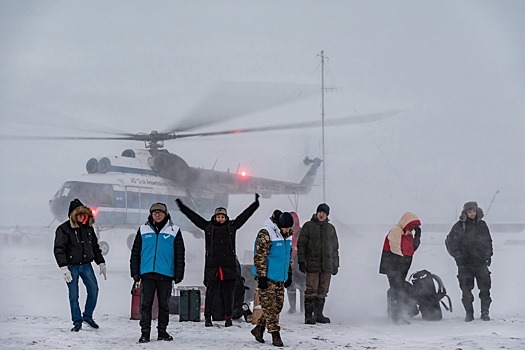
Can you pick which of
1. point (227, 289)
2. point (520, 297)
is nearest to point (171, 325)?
point (227, 289)

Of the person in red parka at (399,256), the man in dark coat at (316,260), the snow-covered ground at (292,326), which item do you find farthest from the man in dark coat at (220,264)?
the person in red parka at (399,256)

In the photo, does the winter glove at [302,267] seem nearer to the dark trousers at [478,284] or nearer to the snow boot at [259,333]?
the snow boot at [259,333]

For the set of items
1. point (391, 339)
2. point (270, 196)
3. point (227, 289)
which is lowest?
point (391, 339)

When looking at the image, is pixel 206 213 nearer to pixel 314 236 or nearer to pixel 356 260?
pixel 356 260

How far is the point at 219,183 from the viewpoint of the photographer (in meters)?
22.0

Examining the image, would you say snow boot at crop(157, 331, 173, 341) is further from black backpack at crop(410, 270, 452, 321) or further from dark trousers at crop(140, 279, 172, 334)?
black backpack at crop(410, 270, 452, 321)

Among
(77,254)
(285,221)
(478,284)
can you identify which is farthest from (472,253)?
(77,254)

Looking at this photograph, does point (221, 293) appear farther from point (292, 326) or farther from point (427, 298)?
point (427, 298)

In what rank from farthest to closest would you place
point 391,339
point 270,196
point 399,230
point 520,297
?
point 270,196 < point 520,297 < point 399,230 < point 391,339

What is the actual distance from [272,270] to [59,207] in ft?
44.9

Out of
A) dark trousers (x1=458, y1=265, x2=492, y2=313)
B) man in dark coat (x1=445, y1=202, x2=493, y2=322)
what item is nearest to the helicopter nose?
man in dark coat (x1=445, y1=202, x2=493, y2=322)

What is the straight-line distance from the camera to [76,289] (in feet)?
23.5

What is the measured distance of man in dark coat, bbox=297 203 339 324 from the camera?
8.48m

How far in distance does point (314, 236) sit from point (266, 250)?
222cm
